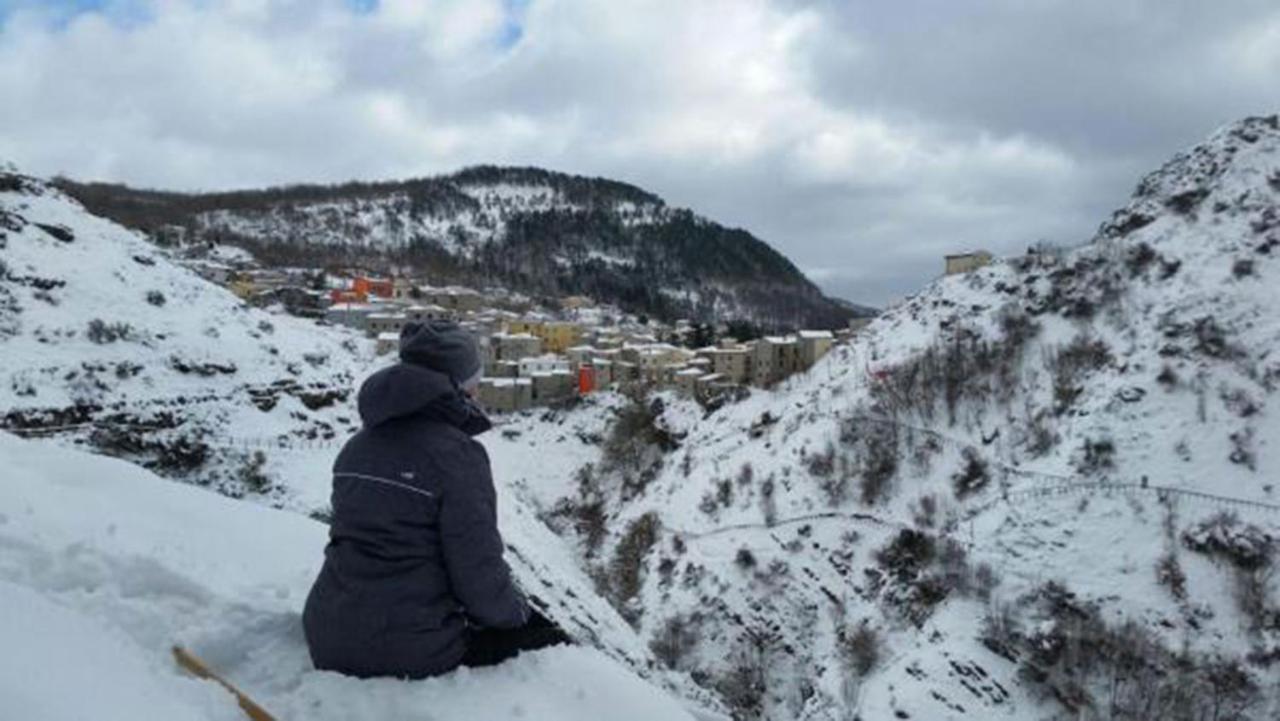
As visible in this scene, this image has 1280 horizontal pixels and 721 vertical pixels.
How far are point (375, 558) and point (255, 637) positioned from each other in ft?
2.82

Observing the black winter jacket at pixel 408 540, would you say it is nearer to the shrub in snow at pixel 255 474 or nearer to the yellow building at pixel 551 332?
the shrub in snow at pixel 255 474

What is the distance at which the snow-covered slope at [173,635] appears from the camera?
9.61 feet

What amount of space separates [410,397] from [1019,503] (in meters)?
26.6

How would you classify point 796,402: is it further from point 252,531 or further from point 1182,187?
point 252,531

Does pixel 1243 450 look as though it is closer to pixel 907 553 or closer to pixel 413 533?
pixel 907 553

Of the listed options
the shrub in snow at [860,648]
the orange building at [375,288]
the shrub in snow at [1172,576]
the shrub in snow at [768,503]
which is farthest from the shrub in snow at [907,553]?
the orange building at [375,288]

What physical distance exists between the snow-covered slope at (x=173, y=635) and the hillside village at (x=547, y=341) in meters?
35.0

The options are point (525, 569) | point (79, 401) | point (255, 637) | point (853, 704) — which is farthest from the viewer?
point (853, 704)

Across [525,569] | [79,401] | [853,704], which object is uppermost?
[79,401]

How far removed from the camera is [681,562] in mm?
30953

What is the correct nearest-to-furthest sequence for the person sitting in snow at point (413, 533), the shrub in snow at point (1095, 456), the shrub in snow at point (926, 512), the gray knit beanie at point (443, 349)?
the person sitting in snow at point (413, 533) → the gray knit beanie at point (443, 349) → the shrub in snow at point (1095, 456) → the shrub in snow at point (926, 512)

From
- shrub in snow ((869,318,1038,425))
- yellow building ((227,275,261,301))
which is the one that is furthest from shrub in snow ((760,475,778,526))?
yellow building ((227,275,261,301))

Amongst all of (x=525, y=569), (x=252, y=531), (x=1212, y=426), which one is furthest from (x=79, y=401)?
(x=1212, y=426)

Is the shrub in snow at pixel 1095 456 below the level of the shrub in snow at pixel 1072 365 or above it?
below
